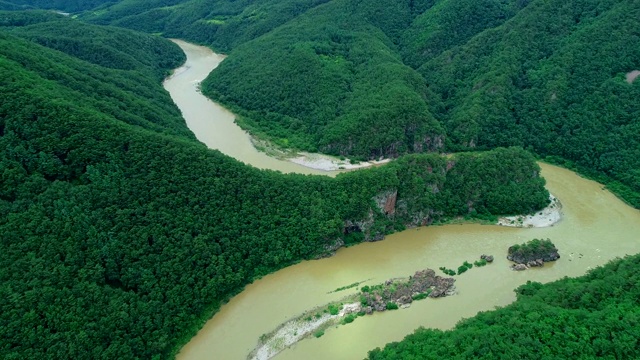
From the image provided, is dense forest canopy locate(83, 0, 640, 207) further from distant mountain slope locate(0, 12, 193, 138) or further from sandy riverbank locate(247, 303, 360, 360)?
sandy riverbank locate(247, 303, 360, 360)

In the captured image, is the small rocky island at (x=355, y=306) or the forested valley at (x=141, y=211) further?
the small rocky island at (x=355, y=306)

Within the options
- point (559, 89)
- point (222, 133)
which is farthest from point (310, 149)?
point (559, 89)

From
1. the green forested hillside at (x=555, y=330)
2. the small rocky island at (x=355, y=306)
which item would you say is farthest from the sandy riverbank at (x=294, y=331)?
the green forested hillside at (x=555, y=330)

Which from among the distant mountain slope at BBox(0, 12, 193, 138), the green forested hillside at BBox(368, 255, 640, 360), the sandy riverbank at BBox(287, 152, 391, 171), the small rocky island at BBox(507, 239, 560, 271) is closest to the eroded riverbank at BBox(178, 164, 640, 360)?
the small rocky island at BBox(507, 239, 560, 271)

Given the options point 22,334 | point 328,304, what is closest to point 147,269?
point 22,334

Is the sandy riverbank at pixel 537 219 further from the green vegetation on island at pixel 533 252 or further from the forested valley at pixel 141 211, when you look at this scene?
the green vegetation on island at pixel 533 252

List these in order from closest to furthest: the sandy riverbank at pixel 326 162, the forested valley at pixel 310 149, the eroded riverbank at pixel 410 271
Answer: the forested valley at pixel 310 149 < the eroded riverbank at pixel 410 271 < the sandy riverbank at pixel 326 162

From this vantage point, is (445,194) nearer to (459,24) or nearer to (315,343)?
(315,343)
